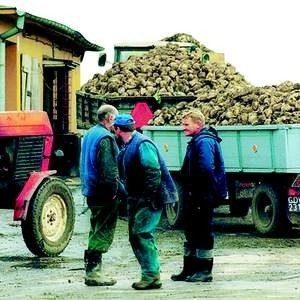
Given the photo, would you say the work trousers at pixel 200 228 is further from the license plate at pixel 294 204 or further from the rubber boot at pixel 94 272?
the license plate at pixel 294 204

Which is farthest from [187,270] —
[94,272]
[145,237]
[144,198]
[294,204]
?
[294,204]

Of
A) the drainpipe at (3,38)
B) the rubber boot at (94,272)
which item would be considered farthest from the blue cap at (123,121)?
the drainpipe at (3,38)

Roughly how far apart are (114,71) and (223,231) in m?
9.45

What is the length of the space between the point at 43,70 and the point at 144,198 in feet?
77.0

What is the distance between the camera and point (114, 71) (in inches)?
1092

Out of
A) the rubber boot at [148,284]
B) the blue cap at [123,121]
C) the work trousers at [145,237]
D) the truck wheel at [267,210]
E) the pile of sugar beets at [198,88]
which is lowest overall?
the rubber boot at [148,284]

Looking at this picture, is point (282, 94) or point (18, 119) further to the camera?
point (282, 94)

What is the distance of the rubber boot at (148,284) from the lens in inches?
434

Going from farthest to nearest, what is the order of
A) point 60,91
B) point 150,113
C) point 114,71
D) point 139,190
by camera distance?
point 60,91 < point 114,71 < point 150,113 < point 139,190

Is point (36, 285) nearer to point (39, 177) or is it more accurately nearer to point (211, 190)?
point (211, 190)

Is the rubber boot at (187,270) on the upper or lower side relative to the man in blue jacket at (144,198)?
lower

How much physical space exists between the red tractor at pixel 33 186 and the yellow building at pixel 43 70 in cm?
1472

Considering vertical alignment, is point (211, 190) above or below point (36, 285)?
above

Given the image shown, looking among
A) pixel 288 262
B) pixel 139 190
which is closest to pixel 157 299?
pixel 139 190
